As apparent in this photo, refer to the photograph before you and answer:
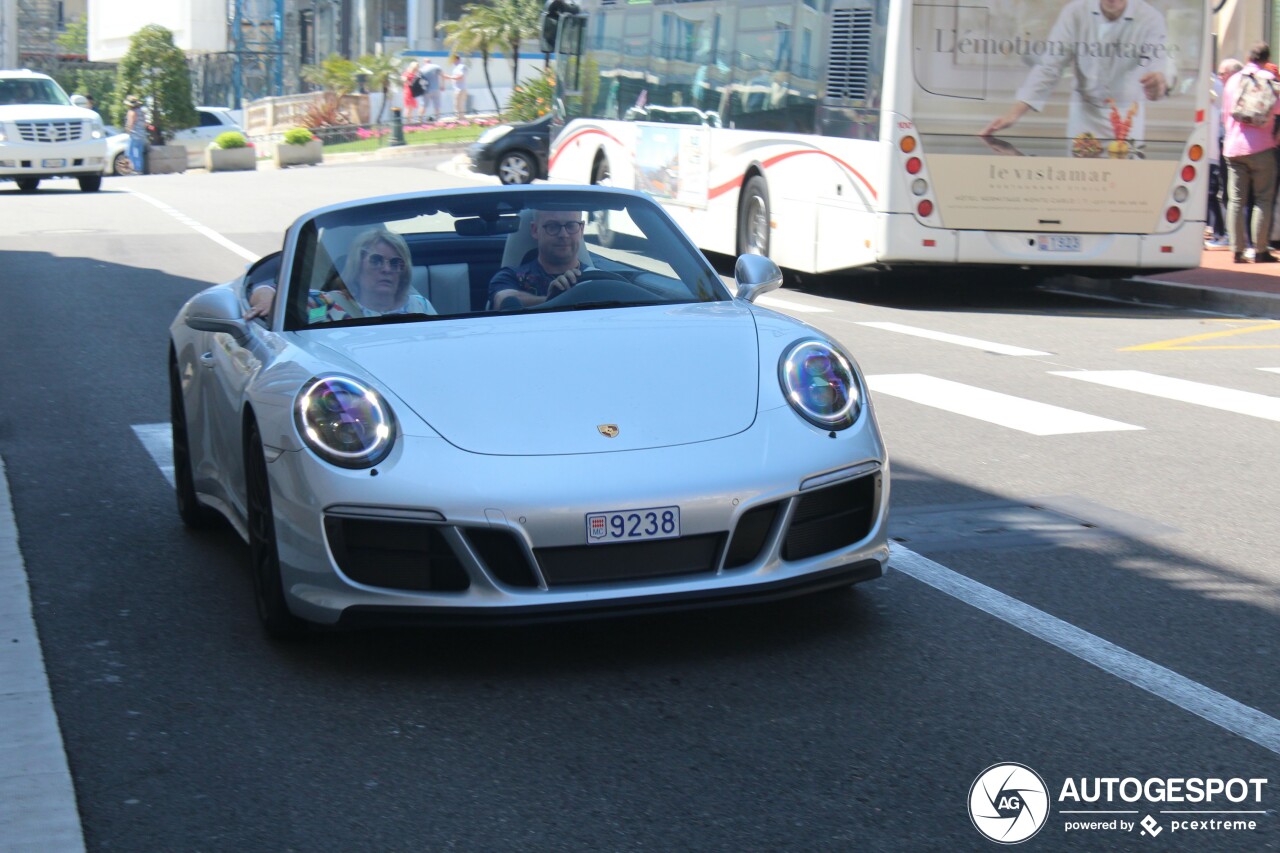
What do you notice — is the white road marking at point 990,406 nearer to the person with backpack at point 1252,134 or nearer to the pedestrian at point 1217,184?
the person with backpack at point 1252,134

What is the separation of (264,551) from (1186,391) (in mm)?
6359

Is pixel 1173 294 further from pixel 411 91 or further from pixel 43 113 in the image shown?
pixel 411 91

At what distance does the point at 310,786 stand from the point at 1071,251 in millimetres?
11627

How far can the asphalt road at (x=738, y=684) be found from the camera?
3766 millimetres

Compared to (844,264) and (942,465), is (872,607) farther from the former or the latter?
(844,264)

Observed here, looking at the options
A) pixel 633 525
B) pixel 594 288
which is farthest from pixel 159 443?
pixel 633 525

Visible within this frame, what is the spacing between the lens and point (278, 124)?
6175 cm

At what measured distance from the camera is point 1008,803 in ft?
12.4

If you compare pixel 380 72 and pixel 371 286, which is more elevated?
pixel 371 286

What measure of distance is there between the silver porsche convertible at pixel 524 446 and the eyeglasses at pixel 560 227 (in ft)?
0.64

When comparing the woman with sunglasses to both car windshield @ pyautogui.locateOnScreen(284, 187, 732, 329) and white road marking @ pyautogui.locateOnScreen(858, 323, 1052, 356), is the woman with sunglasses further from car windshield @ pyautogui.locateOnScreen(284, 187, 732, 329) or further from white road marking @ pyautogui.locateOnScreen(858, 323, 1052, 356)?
white road marking @ pyautogui.locateOnScreen(858, 323, 1052, 356)

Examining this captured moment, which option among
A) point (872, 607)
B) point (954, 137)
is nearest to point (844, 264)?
point (954, 137)

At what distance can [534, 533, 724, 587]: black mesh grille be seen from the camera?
4656 millimetres

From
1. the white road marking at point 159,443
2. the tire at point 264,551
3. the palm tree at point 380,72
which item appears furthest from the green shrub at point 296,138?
the tire at point 264,551
